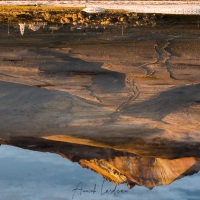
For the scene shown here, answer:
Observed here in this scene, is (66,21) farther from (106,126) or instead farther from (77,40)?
(106,126)

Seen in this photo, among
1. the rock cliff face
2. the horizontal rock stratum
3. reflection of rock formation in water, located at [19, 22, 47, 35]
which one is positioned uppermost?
the horizontal rock stratum

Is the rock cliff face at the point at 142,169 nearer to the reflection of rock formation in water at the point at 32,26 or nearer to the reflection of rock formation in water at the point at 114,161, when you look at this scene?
the reflection of rock formation in water at the point at 114,161

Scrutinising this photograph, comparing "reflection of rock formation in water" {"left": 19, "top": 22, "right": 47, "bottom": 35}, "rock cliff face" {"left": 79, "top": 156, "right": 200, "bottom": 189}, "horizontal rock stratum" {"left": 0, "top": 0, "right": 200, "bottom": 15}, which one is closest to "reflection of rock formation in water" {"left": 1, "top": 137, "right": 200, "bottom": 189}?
"rock cliff face" {"left": 79, "top": 156, "right": 200, "bottom": 189}

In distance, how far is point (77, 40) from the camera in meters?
3.49

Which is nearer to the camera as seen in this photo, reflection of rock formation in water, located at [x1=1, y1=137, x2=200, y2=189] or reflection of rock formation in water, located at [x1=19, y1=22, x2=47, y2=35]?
reflection of rock formation in water, located at [x1=1, y1=137, x2=200, y2=189]

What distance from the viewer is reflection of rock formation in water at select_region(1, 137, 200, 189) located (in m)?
3.37

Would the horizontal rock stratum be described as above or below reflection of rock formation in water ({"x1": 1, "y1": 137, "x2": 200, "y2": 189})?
above

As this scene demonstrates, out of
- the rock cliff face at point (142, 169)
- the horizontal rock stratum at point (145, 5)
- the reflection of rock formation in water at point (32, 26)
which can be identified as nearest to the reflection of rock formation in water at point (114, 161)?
the rock cliff face at point (142, 169)

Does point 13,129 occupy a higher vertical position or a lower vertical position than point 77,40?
lower

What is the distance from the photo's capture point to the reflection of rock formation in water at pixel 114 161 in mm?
3371

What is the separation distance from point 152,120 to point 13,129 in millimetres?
561

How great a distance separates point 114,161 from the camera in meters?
3.43

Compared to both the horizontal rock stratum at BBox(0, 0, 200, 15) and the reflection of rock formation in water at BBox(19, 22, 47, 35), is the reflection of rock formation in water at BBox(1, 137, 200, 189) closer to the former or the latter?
the reflection of rock formation in water at BBox(19, 22, 47, 35)

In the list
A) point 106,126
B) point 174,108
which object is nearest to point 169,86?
point 174,108
